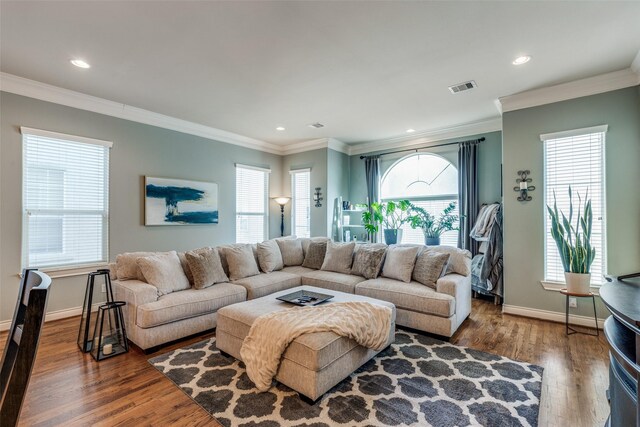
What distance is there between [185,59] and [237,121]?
1955 millimetres

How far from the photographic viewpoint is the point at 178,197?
480 centimetres

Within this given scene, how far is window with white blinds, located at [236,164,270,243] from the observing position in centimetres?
584

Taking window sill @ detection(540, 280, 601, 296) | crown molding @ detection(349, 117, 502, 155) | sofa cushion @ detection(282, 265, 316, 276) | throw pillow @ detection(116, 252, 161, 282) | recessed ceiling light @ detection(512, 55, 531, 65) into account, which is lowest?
window sill @ detection(540, 280, 601, 296)

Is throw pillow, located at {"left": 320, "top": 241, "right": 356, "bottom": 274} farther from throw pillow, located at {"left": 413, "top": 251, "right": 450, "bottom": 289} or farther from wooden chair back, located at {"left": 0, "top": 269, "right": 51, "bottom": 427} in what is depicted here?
wooden chair back, located at {"left": 0, "top": 269, "right": 51, "bottom": 427}

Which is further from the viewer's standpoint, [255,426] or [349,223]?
[349,223]

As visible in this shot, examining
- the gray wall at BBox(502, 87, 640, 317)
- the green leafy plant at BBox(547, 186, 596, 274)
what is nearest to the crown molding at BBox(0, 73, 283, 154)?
the gray wall at BBox(502, 87, 640, 317)

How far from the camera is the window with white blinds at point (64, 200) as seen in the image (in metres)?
3.47

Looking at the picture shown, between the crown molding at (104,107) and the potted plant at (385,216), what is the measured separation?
9.65 feet

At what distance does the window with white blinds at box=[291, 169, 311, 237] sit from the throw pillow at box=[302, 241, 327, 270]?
5.05ft

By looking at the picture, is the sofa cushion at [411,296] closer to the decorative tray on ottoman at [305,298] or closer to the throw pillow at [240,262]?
the decorative tray on ottoman at [305,298]

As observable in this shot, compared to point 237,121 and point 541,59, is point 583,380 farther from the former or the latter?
point 237,121

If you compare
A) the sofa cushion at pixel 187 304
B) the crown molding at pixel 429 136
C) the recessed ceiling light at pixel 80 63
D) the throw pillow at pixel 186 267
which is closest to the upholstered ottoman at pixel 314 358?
the sofa cushion at pixel 187 304

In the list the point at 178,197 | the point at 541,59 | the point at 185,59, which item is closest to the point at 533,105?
the point at 541,59

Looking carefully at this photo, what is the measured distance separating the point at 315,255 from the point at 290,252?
448 millimetres
